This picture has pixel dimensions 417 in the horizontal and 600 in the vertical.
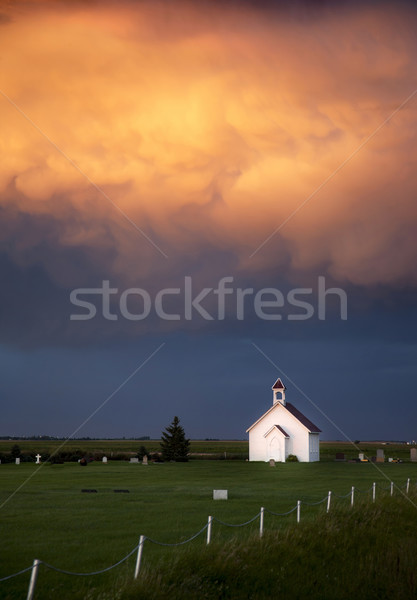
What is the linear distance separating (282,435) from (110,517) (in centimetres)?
5598

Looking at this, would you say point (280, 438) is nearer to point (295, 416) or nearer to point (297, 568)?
point (295, 416)

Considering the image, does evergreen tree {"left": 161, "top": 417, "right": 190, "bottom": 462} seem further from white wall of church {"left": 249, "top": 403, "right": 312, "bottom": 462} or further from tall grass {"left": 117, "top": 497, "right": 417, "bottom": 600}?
tall grass {"left": 117, "top": 497, "right": 417, "bottom": 600}

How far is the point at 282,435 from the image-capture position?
80875mm

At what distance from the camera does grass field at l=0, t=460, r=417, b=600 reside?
1656cm

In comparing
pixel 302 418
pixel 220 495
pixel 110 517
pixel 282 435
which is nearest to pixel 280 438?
pixel 282 435

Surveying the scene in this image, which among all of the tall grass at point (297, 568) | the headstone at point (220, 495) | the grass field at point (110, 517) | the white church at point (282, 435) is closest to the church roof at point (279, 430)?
the white church at point (282, 435)

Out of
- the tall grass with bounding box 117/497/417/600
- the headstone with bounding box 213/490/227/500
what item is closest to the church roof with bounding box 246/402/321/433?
the headstone with bounding box 213/490/227/500

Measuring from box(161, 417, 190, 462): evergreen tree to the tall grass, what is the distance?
61810mm

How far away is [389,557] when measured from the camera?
790 inches

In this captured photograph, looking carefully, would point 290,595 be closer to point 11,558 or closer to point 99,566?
point 99,566

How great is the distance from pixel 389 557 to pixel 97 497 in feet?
59.4

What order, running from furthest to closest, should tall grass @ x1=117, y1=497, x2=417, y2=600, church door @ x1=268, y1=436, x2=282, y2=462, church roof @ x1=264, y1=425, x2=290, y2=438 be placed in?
church door @ x1=268, y1=436, x2=282, y2=462
church roof @ x1=264, y1=425, x2=290, y2=438
tall grass @ x1=117, y1=497, x2=417, y2=600

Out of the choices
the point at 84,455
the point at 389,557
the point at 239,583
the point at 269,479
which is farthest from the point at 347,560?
the point at 84,455

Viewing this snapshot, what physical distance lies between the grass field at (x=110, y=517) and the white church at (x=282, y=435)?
32.0 m
